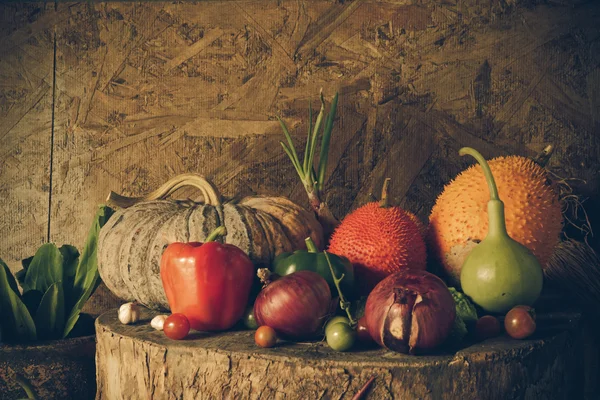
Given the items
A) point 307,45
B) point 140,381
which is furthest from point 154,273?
point 307,45

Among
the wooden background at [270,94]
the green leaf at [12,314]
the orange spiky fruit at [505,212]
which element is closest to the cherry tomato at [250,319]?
the orange spiky fruit at [505,212]

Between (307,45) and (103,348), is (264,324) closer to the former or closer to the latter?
(103,348)

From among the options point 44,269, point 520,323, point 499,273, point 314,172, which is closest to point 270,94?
point 314,172

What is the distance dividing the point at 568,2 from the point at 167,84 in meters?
1.30

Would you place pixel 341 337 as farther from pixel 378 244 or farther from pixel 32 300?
pixel 32 300

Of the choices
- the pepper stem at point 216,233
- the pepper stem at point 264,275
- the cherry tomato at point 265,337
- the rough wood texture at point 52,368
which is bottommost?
the rough wood texture at point 52,368

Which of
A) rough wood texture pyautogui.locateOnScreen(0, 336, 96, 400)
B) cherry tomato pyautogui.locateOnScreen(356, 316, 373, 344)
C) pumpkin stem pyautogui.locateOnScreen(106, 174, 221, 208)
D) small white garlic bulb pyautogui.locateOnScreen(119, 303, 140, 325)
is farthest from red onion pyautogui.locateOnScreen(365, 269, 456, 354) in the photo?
rough wood texture pyautogui.locateOnScreen(0, 336, 96, 400)

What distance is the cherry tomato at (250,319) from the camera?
4.28 ft

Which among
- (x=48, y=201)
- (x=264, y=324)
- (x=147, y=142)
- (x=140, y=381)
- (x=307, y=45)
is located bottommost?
(x=140, y=381)

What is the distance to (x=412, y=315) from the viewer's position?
3.59 feet

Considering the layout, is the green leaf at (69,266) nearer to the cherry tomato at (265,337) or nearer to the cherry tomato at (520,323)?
the cherry tomato at (265,337)

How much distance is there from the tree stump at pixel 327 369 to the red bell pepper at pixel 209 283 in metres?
0.04

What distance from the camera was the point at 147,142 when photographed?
2.12 meters

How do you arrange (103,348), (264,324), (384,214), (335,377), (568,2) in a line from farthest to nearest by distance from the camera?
(568,2)
(384,214)
(103,348)
(264,324)
(335,377)
